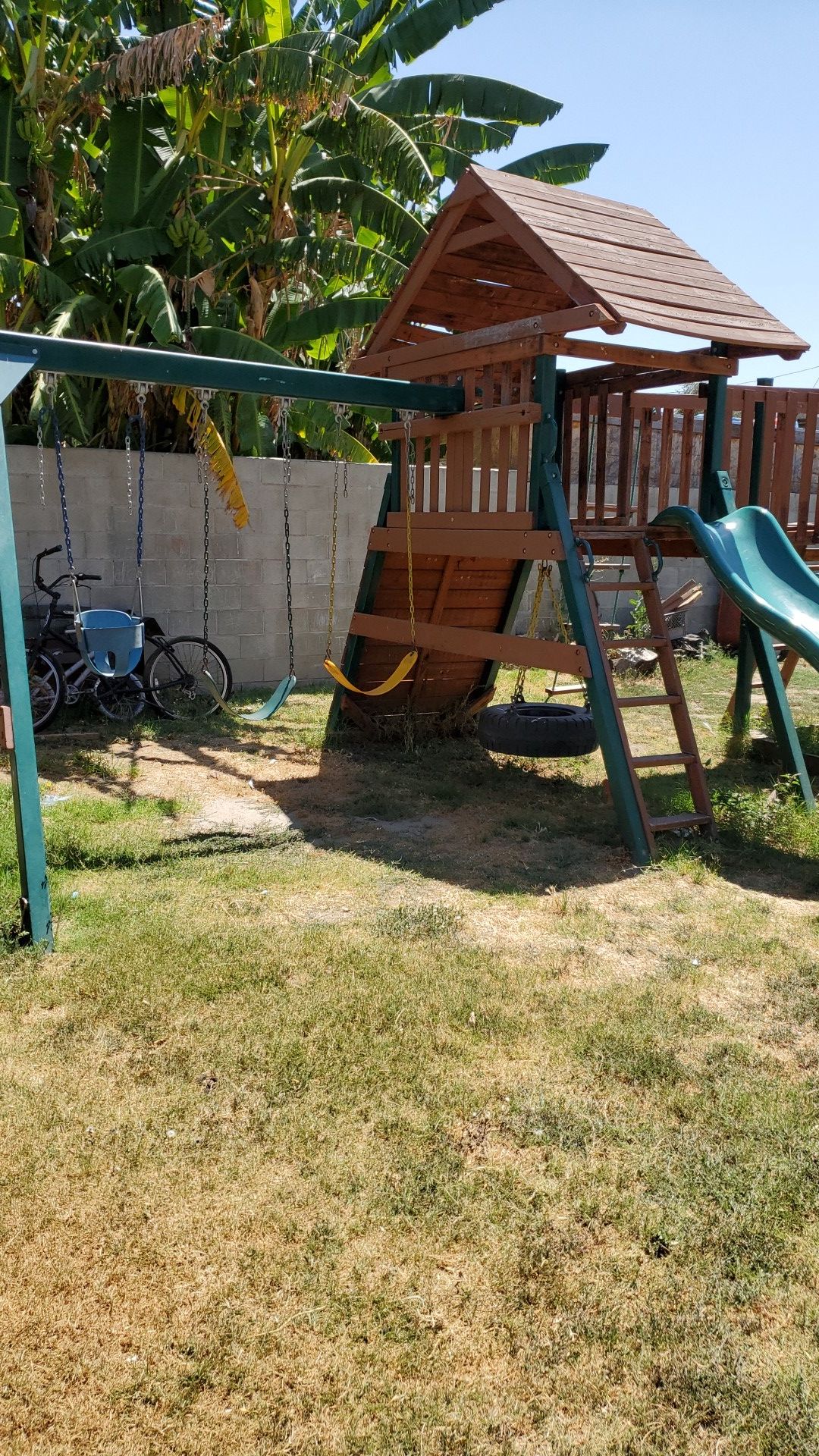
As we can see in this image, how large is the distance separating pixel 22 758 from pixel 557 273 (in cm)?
404

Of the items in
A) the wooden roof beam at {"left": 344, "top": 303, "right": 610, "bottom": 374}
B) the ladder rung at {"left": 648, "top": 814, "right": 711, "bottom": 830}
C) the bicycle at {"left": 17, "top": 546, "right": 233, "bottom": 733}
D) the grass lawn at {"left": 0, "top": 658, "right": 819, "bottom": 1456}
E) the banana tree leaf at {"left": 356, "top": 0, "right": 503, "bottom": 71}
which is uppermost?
the banana tree leaf at {"left": 356, "top": 0, "right": 503, "bottom": 71}

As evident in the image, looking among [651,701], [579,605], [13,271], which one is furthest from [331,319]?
[651,701]

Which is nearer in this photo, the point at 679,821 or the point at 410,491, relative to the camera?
the point at 679,821

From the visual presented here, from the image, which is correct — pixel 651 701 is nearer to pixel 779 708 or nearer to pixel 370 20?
pixel 779 708

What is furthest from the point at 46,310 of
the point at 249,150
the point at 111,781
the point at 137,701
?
the point at 111,781

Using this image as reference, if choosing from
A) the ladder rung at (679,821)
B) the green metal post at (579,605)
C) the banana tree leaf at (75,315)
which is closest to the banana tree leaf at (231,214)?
the banana tree leaf at (75,315)

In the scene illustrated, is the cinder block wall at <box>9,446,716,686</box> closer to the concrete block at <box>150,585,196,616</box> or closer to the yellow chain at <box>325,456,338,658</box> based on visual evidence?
the concrete block at <box>150,585,196,616</box>

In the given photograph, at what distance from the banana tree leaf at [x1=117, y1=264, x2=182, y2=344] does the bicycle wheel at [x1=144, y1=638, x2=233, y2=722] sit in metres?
2.50

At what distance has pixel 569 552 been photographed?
6016mm

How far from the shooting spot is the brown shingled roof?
615 centimetres

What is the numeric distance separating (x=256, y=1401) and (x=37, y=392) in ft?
26.0

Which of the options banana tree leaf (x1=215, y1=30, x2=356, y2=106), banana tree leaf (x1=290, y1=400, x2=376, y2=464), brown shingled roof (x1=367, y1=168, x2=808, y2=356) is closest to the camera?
brown shingled roof (x1=367, y1=168, x2=808, y2=356)

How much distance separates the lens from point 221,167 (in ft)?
33.3

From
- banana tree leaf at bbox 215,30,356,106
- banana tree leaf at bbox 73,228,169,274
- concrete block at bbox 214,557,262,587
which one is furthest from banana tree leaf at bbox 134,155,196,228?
concrete block at bbox 214,557,262,587
